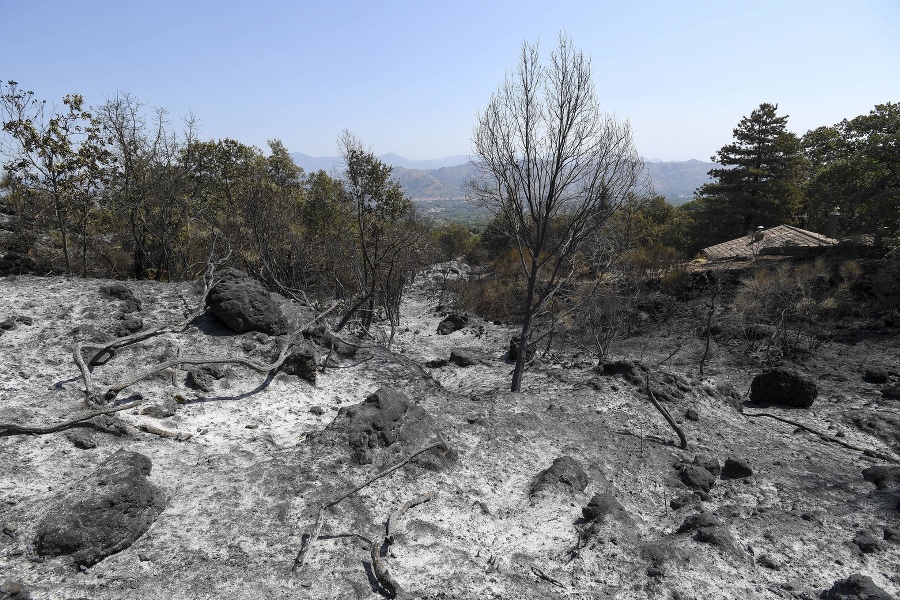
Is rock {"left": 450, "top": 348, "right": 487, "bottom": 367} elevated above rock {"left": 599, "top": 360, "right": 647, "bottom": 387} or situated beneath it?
situated beneath

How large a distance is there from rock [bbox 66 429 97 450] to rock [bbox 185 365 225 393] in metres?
1.53

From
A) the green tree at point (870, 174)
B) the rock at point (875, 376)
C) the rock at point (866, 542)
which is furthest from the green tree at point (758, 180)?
the rock at point (866, 542)

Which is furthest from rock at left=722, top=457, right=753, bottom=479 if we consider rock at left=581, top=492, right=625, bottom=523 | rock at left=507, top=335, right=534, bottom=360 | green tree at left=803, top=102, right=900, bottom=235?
green tree at left=803, top=102, right=900, bottom=235

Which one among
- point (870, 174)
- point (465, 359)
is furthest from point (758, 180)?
point (465, 359)

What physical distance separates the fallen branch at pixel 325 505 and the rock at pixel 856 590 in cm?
392

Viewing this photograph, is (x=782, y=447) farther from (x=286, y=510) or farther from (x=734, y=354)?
(x=286, y=510)

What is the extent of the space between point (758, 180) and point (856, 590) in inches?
1088

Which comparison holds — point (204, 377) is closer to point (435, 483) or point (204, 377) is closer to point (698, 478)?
point (435, 483)

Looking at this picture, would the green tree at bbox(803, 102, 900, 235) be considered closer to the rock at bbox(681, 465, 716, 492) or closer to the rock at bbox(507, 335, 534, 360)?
the rock at bbox(507, 335, 534, 360)

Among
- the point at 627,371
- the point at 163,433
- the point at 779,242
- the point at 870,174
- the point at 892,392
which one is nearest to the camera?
the point at 163,433

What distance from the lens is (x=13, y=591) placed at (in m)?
3.29

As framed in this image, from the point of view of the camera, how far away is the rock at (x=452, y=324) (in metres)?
16.1

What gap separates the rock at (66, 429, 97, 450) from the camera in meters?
4.93

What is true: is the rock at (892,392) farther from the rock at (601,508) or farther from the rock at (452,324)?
the rock at (452,324)
